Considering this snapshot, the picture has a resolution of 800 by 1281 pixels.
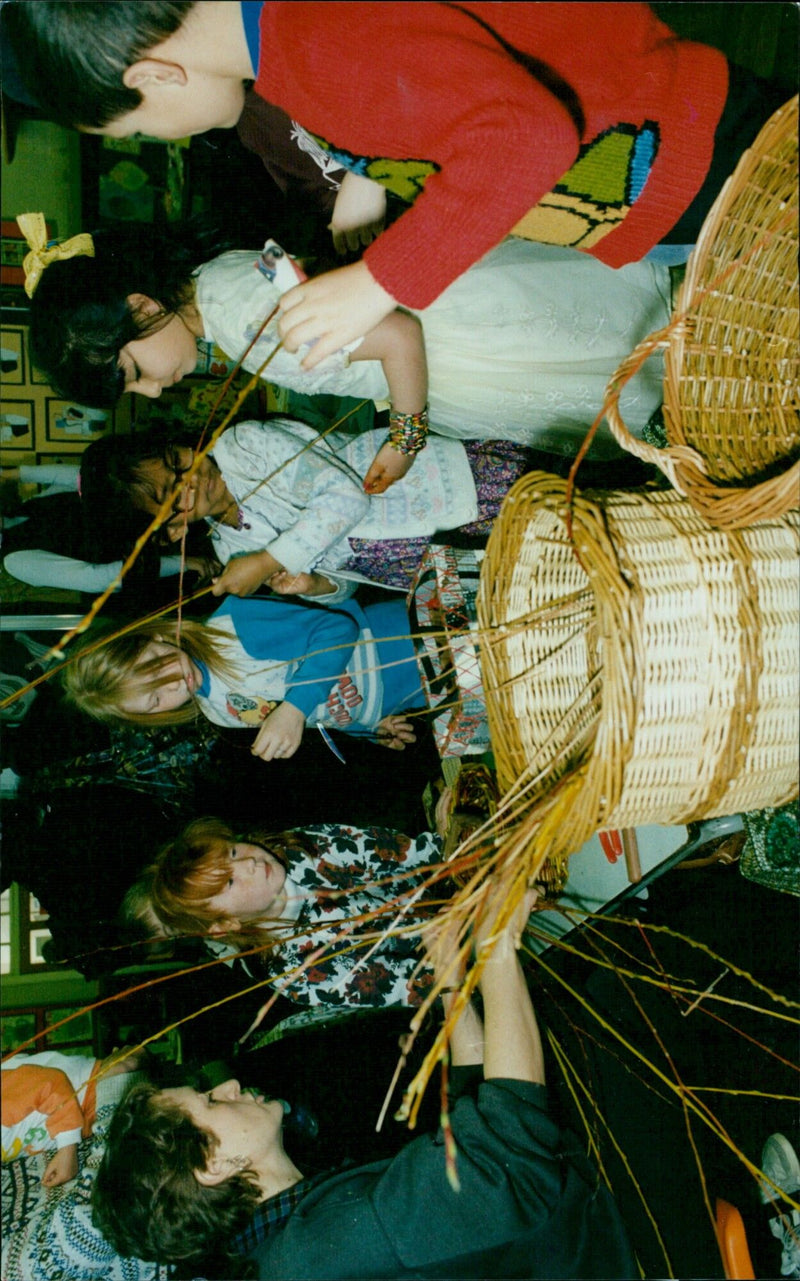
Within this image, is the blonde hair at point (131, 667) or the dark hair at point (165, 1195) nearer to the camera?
the dark hair at point (165, 1195)

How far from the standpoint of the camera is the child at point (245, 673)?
151cm

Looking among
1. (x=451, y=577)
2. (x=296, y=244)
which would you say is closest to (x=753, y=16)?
(x=296, y=244)

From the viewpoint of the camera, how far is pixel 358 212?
1050mm

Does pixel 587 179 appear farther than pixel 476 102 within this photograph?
Yes

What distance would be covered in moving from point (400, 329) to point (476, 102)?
1.48ft

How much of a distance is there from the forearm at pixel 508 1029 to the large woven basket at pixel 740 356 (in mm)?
737

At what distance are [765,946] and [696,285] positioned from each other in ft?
3.77

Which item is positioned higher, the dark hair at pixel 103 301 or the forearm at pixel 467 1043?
the dark hair at pixel 103 301

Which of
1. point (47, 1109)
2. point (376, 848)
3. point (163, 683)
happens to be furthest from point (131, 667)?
point (47, 1109)

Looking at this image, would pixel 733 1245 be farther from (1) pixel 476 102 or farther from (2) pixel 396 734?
(1) pixel 476 102

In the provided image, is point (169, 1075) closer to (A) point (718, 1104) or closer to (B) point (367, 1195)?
A: (B) point (367, 1195)

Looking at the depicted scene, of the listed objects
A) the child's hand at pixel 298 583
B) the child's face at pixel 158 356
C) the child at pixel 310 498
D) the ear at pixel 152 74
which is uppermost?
the ear at pixel 152 74

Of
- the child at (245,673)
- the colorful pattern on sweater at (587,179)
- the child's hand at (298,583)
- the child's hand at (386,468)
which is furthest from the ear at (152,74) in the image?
the child at (245,673)

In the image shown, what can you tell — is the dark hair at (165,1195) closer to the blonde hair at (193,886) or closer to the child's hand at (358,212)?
the blonde hair at (193,886)
